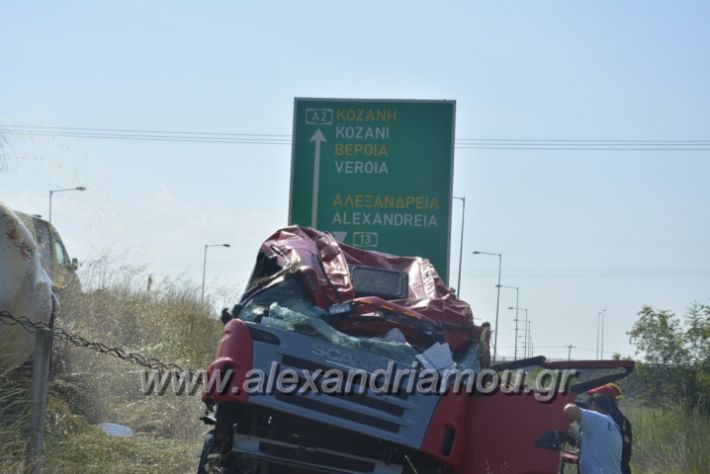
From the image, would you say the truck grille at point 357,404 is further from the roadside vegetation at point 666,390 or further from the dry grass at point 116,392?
the roadside vegetation at point 666,390

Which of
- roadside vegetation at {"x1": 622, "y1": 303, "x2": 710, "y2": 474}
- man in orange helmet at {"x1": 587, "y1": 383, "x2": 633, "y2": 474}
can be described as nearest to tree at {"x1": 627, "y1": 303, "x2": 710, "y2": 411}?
roadside vegetation at {"x1": 622, "y1": 303, "x2": 710, "y2": 474}

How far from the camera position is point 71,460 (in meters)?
7.59

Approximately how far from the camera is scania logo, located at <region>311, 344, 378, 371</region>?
673cm

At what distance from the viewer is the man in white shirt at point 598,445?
27.9ft

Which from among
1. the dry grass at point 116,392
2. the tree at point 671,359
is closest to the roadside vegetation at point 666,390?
the tree at point 671,359

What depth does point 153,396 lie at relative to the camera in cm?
1182

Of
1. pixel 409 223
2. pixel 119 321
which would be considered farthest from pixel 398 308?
pixel 119 321

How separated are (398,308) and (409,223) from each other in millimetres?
6180

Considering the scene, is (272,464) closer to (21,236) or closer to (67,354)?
(21,236)

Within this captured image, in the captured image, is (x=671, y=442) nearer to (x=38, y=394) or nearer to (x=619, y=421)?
(x=619, y=421)

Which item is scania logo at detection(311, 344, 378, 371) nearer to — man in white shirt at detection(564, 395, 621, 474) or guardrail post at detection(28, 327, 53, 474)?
→ guardrail post at detection(28, 327, 53, 474)

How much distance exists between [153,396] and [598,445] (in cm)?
563

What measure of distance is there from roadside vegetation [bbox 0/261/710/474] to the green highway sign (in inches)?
120

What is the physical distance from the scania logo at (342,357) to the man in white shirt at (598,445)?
262 centimetres
